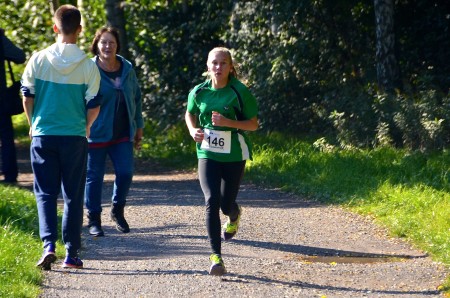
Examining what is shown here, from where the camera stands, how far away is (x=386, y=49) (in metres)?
16.2

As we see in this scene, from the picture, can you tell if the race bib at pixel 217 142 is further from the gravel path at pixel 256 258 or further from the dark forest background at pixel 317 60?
the dark forest background at pixel 317 60

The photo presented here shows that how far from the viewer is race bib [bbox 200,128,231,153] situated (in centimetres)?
805

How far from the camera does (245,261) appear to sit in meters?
8.40

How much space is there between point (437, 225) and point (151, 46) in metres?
11.4

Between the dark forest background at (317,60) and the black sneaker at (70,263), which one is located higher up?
the dark forest background at (317,60)

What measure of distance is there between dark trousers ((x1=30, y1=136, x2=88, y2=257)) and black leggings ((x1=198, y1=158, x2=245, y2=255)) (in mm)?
896

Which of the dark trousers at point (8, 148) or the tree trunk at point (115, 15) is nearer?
the dark trousers at point (8, 148)

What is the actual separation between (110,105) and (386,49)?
293 inches

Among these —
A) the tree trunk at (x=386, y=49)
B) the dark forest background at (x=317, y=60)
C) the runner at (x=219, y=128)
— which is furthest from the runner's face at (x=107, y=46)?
the tree trunk at (x=386, y=49)

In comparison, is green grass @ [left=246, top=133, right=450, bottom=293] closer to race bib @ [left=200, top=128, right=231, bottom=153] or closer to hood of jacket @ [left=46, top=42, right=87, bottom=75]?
race bib @ [left=200, top=128, right=231, bottom=153]

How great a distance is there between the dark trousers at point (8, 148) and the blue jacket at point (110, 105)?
454 centimetres

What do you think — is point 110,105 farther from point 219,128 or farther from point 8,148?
point 8,148

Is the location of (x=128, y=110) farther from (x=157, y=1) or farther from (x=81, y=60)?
(x=157, y=1)

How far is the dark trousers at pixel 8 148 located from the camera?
13945mm
